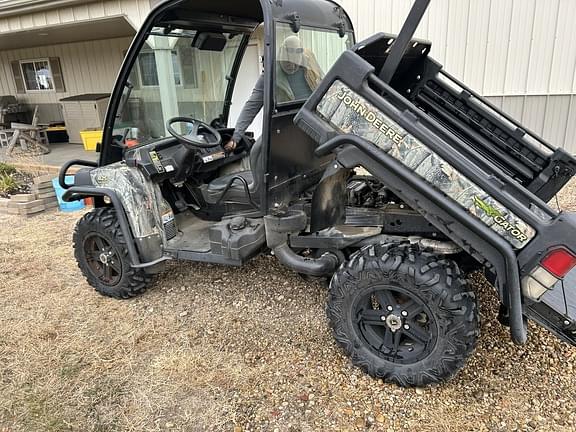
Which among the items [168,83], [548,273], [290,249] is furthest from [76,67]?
[548,273]

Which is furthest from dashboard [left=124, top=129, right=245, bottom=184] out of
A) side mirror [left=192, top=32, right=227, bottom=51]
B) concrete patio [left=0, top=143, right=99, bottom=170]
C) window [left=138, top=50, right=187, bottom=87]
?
concrete patio [left=0, top=143, right=99, bottom=170]

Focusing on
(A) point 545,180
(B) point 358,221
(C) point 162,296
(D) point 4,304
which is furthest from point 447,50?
(D) point 4,304

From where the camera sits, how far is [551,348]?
2.83m

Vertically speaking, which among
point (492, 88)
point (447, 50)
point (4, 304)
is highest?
point (447, 50)

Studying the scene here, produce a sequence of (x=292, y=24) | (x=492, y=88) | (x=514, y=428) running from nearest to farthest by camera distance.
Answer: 1. (x=514, y=428)
2. (x=292, y=24)
3. (x=492, y=88)

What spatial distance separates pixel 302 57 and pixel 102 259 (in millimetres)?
2173

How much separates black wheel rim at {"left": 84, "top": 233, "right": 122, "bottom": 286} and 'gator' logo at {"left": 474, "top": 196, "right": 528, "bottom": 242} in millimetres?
2648

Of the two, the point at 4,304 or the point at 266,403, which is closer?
the point at 266,403

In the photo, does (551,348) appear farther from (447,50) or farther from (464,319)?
(447,50)

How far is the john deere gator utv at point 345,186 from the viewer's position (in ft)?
6.96

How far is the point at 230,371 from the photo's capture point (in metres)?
2.78

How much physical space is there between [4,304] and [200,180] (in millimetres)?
1903

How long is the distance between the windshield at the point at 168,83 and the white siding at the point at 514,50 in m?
4.40

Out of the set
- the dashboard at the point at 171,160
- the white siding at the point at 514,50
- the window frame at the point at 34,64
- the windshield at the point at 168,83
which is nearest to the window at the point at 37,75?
the window frame at the point at 34,64
